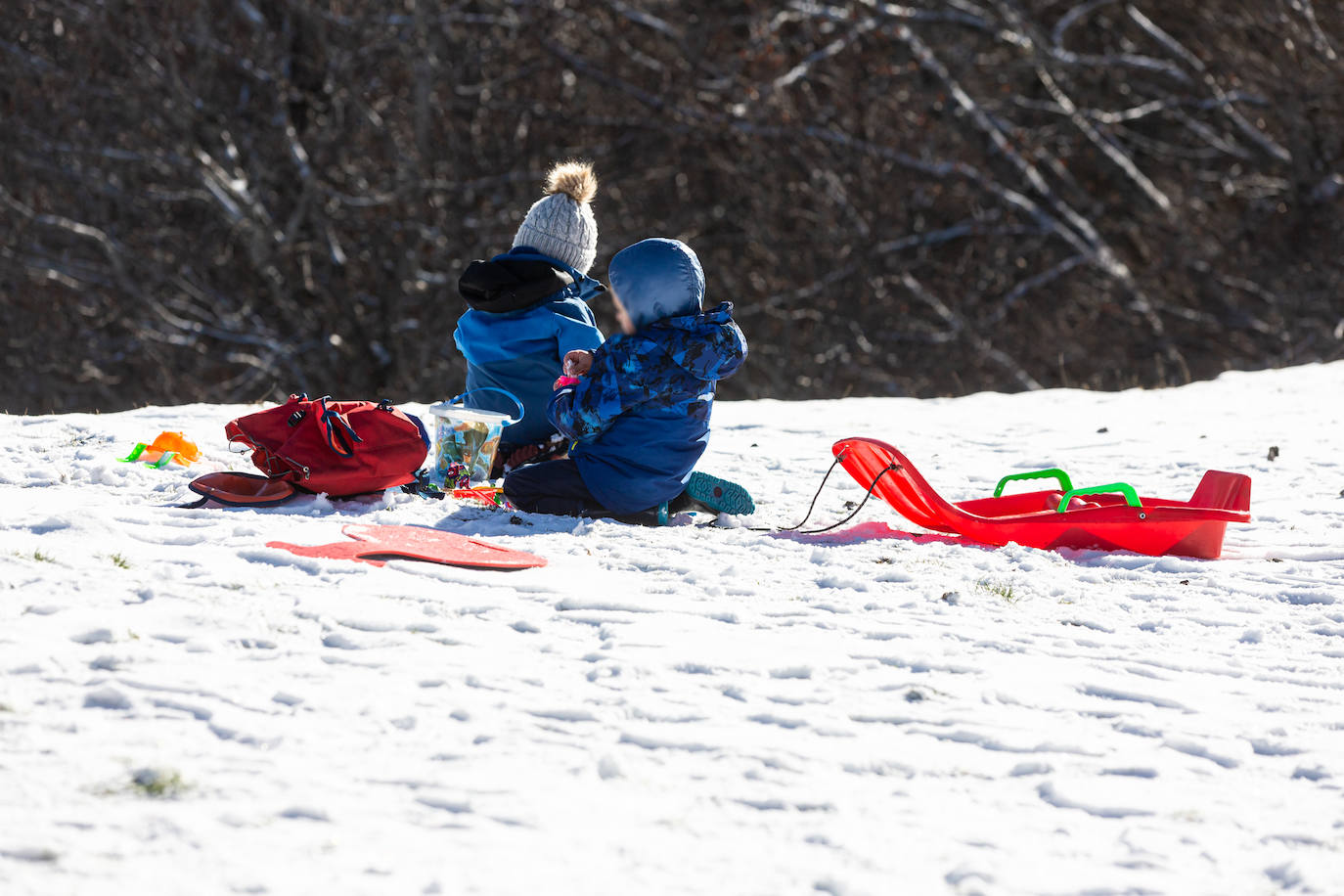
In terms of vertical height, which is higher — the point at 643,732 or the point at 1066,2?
the point at 1066,2

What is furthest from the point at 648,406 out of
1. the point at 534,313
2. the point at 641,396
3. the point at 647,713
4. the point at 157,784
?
the point at 157,784

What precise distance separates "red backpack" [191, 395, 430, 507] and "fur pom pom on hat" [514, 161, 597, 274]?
1.13 metres

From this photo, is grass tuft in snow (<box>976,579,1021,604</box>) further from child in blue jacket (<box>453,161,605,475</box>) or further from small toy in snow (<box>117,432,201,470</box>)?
small toy in snow (<box>117,432,201,470</box>)

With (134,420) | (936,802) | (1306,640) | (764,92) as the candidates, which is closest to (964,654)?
(936,802)

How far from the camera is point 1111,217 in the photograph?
16344 millimetres

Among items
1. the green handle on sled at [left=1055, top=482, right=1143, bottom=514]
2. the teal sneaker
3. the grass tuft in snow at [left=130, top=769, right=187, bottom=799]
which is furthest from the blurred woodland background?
the grass tuft in snow at [left=130, top=769, right=187, bottom=799]

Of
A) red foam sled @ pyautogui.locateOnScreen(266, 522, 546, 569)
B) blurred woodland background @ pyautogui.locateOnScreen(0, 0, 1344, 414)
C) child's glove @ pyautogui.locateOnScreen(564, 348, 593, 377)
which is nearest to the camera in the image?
red foam sled @ pyautogui.locateOnScreen(266, 522, 546, 569)

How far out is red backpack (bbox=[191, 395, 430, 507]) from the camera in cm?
441

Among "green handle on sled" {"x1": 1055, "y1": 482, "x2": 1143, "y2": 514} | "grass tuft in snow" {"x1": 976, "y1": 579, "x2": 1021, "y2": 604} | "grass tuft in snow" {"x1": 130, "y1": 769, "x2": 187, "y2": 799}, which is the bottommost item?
"grass tuft in snow" {"x1": 130, "y1": 769, "x2": 187, "y2": 799}

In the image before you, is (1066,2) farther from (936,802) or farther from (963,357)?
(936,802)

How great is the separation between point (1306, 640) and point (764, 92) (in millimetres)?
12374

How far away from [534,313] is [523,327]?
7cm

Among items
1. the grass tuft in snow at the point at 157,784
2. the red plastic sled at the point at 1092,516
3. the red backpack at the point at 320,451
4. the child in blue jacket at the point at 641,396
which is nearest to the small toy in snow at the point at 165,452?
the red backpack at the point at 320,451

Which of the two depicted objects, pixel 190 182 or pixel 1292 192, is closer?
pixel 190 182
